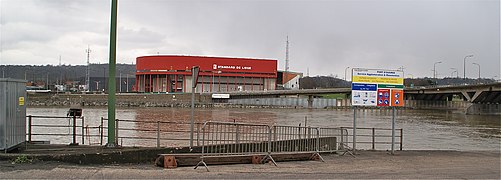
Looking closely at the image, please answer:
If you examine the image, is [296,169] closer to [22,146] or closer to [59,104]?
[22,146]

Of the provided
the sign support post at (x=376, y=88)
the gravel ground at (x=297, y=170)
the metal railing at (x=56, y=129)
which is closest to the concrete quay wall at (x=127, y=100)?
the metal railing at (x=56, y=129)

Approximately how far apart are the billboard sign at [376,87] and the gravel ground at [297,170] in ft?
7.88

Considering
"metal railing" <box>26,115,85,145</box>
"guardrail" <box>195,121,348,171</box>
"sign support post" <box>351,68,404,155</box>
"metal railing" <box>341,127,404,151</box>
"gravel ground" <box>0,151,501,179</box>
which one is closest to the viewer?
"gravel ground" <box>0,151,501,179</box>

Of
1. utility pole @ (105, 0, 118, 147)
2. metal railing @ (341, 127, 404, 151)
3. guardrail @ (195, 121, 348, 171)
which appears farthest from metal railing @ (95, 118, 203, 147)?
metal railing @ (341, 127, 404, 151)

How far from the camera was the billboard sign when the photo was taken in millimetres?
15688

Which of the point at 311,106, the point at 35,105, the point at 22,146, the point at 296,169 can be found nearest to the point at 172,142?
the point at 22,146

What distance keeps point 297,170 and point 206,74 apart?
10745 cm

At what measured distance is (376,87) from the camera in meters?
15.9

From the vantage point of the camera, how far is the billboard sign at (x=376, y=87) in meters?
15.7

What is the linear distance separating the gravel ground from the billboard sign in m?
2.40

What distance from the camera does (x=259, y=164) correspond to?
11.9 meters

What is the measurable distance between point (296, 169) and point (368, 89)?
578 centimetres

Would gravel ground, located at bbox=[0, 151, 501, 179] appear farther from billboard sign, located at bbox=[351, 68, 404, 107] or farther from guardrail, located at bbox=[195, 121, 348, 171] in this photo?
billboard sign, located at bbox=[351, 68, 404, 107]

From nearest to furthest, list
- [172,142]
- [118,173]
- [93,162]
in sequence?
[118,173], [93,162], [172,142]
